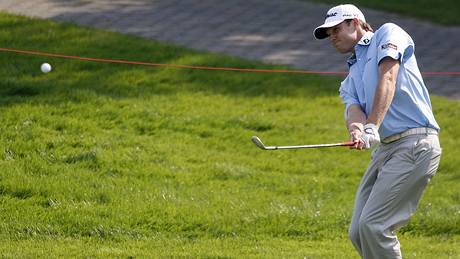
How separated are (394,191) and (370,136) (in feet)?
1.80

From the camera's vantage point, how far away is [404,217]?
6.66m

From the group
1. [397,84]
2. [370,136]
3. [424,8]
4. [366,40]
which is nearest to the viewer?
[370,136]

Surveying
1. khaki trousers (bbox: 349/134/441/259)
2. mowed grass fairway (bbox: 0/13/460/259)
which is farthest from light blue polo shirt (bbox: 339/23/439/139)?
mowed grass fairway (bbox: 0/13/460/259)

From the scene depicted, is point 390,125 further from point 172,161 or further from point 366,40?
point 172,161

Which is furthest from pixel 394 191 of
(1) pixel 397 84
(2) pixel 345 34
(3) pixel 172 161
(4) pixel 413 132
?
(3) pixel 172 161

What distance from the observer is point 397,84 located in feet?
21.3

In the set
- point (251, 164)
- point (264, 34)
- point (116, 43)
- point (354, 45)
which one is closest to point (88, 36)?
point (116, 43)

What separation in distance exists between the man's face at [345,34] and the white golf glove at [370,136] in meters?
0.69

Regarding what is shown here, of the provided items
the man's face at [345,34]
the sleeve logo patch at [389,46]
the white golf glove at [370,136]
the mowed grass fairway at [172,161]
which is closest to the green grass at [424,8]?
the mowed grass fairway at [172,161]

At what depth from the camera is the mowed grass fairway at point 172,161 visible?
870cm

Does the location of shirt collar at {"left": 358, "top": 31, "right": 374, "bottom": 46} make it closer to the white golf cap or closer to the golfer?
A: the golfer

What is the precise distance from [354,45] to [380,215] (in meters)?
1.11

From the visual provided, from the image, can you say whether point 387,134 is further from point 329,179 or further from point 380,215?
point 329,179

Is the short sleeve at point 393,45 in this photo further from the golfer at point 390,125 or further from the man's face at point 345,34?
the man's face at point 345,34
